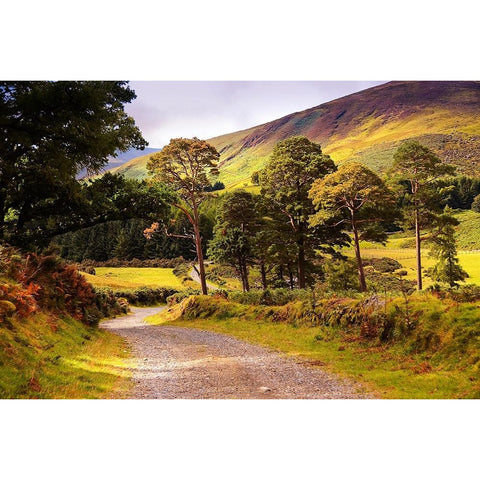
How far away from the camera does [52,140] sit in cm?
655

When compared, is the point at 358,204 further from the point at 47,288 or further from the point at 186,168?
the point at 47,288

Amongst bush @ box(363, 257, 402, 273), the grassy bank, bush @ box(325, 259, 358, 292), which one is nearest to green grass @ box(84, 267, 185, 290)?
the grassy bank

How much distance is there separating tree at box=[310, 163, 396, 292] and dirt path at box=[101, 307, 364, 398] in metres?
2.22

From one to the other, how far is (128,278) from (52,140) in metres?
2.87

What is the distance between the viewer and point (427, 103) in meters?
8.12

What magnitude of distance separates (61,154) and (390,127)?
6.66 m

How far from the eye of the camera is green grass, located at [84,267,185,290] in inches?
300

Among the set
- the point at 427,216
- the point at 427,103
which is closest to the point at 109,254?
the point at 427,216

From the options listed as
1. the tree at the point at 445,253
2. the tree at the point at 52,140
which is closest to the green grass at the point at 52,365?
the tree at the point at 52,140

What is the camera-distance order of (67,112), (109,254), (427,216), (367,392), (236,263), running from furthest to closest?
(236,263) < (109,254) < (427,216) < (67,112) < (367,392)

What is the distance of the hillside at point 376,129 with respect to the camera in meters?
7.55

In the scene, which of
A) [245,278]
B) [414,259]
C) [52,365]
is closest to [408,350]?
[414,259]

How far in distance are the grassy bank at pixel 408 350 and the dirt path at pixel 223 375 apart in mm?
386

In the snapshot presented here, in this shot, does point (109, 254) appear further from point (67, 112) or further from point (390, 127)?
point (390, 127)
